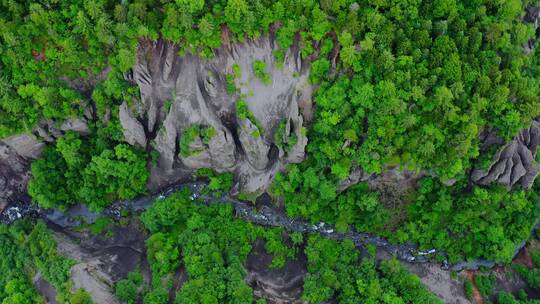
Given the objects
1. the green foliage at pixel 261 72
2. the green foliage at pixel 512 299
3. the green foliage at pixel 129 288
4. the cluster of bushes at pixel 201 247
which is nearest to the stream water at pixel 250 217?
the cluster of bushes at pixel 201 247

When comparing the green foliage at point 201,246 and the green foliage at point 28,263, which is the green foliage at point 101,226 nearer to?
the green foliage at point 28,263

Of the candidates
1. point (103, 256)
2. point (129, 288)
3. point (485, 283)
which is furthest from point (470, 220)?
point (103, 256)

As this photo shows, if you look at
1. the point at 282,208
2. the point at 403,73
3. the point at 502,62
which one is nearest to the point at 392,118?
the point at 403,73

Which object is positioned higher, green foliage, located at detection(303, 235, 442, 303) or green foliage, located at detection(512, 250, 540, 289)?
green foliage, located at detection(303, 235, 442, 303)

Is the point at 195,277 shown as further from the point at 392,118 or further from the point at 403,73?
the point at 403,73

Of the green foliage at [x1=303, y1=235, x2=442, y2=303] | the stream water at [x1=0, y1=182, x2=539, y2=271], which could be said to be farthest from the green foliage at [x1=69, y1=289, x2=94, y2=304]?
the green foliage at [x1=303, y1=235, x2=442, y2=303]

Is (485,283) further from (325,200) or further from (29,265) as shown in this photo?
(29,265)

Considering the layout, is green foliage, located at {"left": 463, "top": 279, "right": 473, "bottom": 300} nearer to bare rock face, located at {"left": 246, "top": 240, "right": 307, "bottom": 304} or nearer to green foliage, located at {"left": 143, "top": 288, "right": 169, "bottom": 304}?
bare rock face, located at {"left": 246, "top": 240, "right": 307, "bottom": 304}
